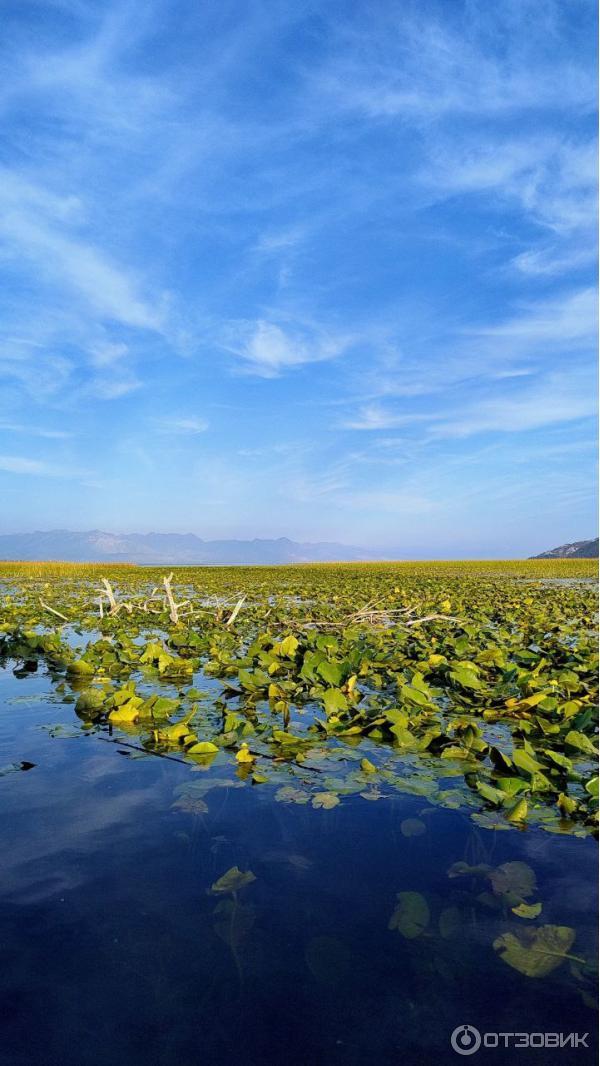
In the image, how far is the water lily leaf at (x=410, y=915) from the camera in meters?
2.60

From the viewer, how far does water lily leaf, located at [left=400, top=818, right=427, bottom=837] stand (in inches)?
137

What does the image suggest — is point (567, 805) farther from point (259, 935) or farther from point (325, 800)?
point (259, 935)

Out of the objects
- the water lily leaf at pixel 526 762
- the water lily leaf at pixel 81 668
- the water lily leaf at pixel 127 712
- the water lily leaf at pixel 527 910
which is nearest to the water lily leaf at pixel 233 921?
the water lily leaf at pixel 527 910

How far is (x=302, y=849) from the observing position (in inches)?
130

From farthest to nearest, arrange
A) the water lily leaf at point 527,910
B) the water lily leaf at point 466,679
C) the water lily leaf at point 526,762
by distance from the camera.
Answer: the water lily leaf at point 466,679, the water lily leaf at point 526,762, the water lily leaf at point 527,910

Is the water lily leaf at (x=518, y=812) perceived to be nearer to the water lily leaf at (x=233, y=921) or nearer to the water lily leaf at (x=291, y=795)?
the water lily leaf at (x=291, y=795)

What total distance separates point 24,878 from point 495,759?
10.4ft

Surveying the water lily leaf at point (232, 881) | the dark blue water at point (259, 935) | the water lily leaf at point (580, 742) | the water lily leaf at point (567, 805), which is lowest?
the dark blue water at point (259, 935)

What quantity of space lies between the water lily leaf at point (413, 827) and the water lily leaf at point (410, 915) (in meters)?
0.61

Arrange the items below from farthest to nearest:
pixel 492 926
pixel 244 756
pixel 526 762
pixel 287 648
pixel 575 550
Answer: pixel 575 550, pixel 287 648, pixel 244 756, pixel 526 762, pixel 492 926

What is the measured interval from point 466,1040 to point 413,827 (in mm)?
1499

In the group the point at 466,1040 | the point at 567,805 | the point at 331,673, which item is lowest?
the point at 466,1040

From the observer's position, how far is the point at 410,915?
2.71m

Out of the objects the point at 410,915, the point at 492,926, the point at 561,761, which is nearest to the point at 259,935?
the point at 410,915
